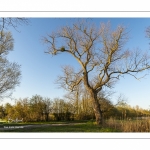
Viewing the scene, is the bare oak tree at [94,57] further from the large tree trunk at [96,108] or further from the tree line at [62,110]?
the tree line at [62,110]

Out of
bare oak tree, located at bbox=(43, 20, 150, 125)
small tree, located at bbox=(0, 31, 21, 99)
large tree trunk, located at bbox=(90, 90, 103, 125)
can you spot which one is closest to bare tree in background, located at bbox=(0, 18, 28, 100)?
small tree, located at bbox=(0, 31, 21, 99)

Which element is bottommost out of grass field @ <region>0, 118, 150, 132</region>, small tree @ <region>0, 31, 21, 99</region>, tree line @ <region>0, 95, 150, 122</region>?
grass field @ <region>0, 118, 150, 132</region>

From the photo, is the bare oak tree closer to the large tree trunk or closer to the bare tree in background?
the large tree trunk

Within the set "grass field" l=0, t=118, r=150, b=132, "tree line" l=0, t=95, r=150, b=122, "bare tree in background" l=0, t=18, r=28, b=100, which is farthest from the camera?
"tree line" l=0, t=95, r=150, b=122

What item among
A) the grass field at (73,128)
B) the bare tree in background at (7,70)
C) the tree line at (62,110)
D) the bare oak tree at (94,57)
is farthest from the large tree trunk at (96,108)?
the bare tree in background at (7,70)

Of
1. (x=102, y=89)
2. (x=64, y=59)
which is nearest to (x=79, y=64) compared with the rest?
(x=64, y=59)

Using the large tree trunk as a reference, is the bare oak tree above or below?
above

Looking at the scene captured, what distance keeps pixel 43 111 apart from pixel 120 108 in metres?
2.95

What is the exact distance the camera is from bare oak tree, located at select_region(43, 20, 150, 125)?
8320mm

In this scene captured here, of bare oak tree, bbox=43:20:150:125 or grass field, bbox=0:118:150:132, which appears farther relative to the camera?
bare oak tree, bbox=43:20:150:125

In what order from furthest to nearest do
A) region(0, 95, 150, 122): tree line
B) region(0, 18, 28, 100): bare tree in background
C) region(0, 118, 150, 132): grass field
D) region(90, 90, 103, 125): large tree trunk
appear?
region(90, 90, 103, 125): large tree trunk, region(0, 95, 150, 122): tree line, region(0, 18, 28, 100): bare tree in background, region(0, 118, 150, 132): grass field

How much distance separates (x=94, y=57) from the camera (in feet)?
28.7
